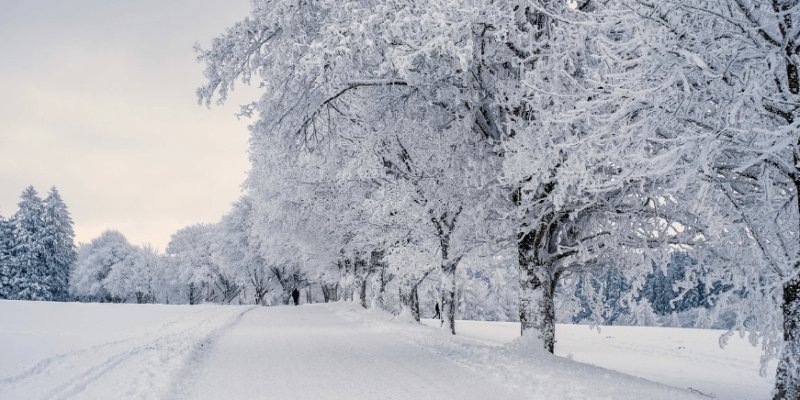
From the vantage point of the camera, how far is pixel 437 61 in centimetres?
927

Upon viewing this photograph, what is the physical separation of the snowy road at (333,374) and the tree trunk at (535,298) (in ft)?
6.75

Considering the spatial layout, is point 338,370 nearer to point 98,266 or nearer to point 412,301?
point 412,301

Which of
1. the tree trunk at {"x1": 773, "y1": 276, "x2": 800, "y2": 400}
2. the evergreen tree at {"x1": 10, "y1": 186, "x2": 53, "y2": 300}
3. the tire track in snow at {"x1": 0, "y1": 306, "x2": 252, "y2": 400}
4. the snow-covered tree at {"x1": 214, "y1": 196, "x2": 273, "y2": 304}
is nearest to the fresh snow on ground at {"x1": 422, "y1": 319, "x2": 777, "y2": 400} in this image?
the tree trunk at {"x1": 773, "y1": 276, "x2": 800, "y2": 400}

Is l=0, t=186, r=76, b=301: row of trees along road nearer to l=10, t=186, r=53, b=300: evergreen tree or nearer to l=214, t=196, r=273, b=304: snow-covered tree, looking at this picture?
l=10, t=186, r=53, b=300: evergreen tree

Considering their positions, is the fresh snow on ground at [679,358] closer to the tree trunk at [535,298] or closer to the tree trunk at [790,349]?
the tree trunk at [535,298]

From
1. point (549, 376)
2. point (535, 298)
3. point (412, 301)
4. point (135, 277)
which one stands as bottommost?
point (549, 376)

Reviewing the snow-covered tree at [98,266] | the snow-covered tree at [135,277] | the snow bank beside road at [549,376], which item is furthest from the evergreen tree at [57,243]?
the snow bank beside road at [549,376]

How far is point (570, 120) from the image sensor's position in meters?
6.12

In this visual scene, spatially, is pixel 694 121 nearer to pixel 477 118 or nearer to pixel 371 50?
pixel 371 50

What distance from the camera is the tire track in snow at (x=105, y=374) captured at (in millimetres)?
6883

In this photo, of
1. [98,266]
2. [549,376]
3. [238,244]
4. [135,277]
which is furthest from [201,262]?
[549,376]

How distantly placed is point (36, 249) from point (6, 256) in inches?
107

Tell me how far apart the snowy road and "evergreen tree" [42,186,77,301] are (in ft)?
180

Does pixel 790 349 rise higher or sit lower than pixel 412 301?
higher
